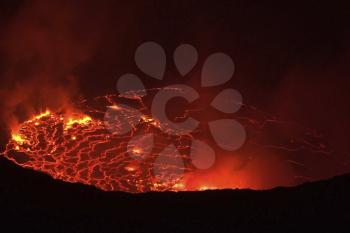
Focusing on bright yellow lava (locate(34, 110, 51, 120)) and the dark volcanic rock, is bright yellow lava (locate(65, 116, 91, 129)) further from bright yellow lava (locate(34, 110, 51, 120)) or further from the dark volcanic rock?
the dark volcanic rock

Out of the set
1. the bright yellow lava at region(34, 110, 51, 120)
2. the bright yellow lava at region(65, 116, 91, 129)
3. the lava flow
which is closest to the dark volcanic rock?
the lava flow

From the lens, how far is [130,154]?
6.03 meters

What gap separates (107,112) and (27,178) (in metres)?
3.66

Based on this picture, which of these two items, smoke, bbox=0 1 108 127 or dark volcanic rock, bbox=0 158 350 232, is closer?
dark volcanic rock, bbox=0 158 350 232

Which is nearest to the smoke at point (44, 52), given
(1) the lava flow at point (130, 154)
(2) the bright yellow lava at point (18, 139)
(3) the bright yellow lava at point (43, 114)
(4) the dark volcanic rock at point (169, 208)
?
(3) the bright yellow lava at point (43, 114)

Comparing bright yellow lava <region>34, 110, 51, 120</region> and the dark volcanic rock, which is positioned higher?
bright yellow lava <region>34, 110, 51, 120</region>

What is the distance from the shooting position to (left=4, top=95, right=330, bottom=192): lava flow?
5.46 meters

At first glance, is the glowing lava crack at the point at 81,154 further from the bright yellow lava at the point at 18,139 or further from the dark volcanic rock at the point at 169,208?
the dark volcanic rock at the point at 169,208

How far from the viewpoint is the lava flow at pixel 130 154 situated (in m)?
5.46

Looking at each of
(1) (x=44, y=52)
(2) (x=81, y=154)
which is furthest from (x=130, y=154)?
(1) (x=44, y=52)

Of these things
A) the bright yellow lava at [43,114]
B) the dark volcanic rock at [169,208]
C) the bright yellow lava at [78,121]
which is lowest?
the dark volcanic rock at [169,208]

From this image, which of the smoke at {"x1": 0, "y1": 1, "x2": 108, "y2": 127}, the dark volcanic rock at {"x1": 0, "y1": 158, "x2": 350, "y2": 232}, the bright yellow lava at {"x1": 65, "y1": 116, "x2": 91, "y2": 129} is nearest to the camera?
the dark volcanic rock at {"x1": 0, "y1": 158, "x2": 350, "y2": 232}

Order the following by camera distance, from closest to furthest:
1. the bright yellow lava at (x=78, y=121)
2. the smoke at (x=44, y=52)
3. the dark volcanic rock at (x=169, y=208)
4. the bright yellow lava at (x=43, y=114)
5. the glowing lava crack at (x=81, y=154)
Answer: the dark volcanic rock at (x=169, y=208)
the glowing lava crack at (x=81, y=154)
the bright yellow lava at (x=78, y=121)
the bright yellow lava at (x=43, y=114)
the smoke at (x=44, y=52)

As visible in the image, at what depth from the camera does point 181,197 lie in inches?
131
